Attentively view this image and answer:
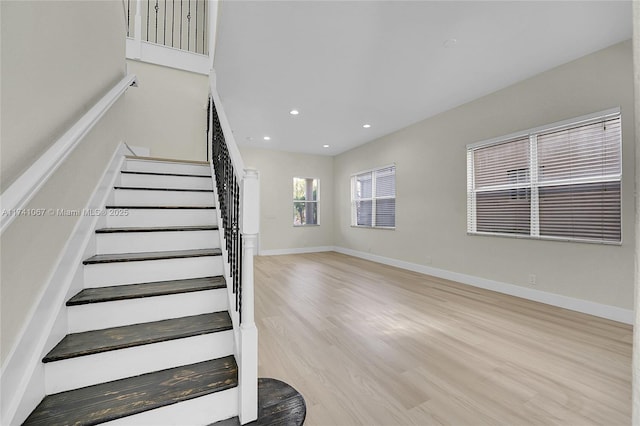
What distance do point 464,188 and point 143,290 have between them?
13.9 feet

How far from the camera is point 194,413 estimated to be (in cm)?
119

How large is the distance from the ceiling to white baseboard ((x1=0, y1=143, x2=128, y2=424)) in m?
2.21

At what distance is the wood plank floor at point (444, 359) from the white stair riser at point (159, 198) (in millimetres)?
1354

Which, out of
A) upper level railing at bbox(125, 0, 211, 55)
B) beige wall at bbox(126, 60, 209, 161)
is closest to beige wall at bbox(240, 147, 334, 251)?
beige wall at bbox(126, 60, 209, 161)

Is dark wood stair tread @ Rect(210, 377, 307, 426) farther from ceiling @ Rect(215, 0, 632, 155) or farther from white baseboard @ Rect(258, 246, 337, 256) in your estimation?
white baseboard @ Rect(258, 246, 337, 256)

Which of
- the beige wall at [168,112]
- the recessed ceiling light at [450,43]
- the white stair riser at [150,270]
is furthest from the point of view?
the beige wall at [168,112]

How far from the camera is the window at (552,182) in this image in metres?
2.71

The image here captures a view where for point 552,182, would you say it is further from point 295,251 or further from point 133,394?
point 295,251

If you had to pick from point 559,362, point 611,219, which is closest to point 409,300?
point 559,362

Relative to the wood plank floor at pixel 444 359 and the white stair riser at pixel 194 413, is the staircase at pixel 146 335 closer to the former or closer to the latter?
the white stair riser at pixel 194 413

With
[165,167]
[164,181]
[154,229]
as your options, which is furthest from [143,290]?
[165,167]

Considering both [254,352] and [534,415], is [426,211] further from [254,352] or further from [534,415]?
[254,352]

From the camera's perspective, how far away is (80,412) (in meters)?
1.05

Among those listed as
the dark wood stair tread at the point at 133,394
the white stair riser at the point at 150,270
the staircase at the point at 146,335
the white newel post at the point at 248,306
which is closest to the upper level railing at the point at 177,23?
the staircase at the point at 146,335
